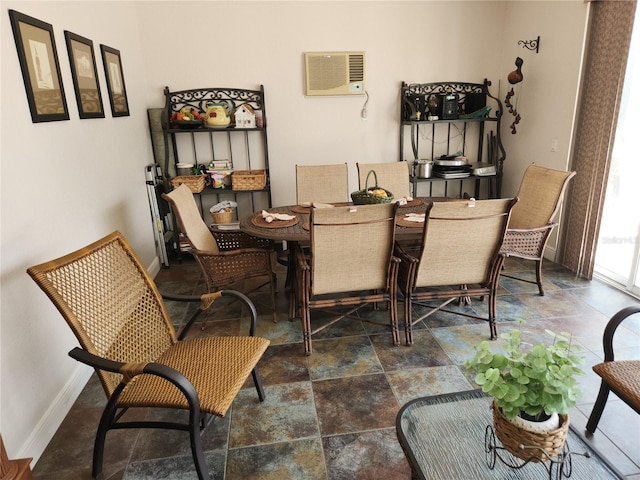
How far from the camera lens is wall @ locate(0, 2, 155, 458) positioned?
5.47ft

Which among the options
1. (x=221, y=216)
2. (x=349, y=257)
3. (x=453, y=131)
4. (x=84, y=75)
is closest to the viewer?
(x=349, y=257)

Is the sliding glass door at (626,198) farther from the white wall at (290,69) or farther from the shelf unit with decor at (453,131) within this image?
the shelf unit with decor at (453,131)

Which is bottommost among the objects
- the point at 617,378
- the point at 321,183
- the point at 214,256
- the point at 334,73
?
the point at 617,378

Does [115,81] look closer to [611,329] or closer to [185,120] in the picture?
[185,120]

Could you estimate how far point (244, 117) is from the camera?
3881mm

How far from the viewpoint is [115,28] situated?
3.21 metres

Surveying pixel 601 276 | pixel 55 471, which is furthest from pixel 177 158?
pixel 601 276

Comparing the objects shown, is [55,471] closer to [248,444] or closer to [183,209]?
[248,444]

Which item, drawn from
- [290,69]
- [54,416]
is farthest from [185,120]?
[54,416]

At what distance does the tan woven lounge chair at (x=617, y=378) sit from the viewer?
142 cm

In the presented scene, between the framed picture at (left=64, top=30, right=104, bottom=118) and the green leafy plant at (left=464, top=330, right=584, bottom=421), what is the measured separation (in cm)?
257

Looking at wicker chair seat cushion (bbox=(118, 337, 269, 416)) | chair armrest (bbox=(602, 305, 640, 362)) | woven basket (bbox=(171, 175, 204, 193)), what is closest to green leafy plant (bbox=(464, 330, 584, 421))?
chair armrest (bbox=(602, 305, 640, 362))

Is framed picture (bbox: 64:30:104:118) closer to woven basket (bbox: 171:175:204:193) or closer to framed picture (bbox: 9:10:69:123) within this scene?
framed picture (bbox: 9:10:69:123)

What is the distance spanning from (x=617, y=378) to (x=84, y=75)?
3135mm
